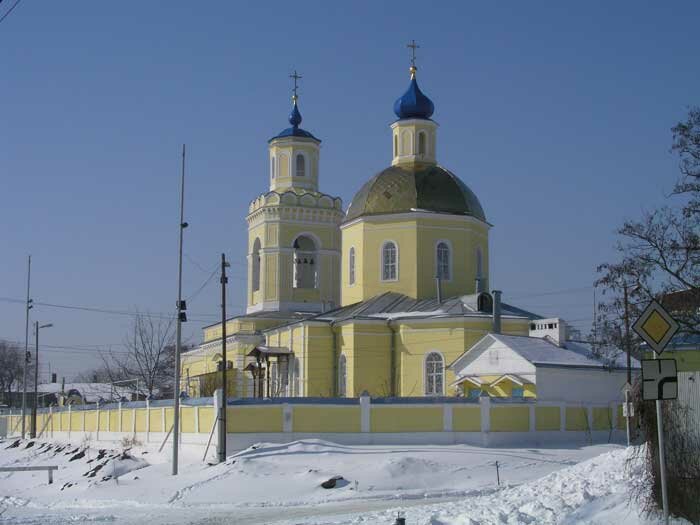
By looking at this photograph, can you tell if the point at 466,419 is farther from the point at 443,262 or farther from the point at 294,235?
the point at 294,235

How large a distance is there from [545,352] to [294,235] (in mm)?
18198

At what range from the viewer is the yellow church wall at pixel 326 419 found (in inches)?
1175

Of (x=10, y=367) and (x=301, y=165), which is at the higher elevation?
(x=301, y=165)

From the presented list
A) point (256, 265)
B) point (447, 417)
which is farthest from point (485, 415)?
point (256, 265)

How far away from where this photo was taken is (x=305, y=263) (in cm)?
5103

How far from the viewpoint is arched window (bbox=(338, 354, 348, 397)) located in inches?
1555

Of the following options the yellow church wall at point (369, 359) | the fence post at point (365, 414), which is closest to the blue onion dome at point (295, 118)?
the yellow church wall at point (369, 359)

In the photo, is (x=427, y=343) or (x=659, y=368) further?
(x=427, y=343)

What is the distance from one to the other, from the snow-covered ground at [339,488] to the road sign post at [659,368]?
220 centimetres

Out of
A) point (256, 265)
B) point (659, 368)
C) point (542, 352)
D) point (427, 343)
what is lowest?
point (659, 368)

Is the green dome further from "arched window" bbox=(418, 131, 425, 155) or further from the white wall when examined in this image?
the white wall

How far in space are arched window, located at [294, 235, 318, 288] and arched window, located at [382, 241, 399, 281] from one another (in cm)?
920

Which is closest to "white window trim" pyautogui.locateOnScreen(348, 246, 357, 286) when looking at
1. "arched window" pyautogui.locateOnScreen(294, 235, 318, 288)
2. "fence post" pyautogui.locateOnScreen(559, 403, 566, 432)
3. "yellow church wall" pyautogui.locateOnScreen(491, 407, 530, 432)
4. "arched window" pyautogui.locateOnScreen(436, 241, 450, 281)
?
"arched window" pyautogui.locateOnScreen(436, 241, 450, 281)

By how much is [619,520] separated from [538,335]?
2492cm
